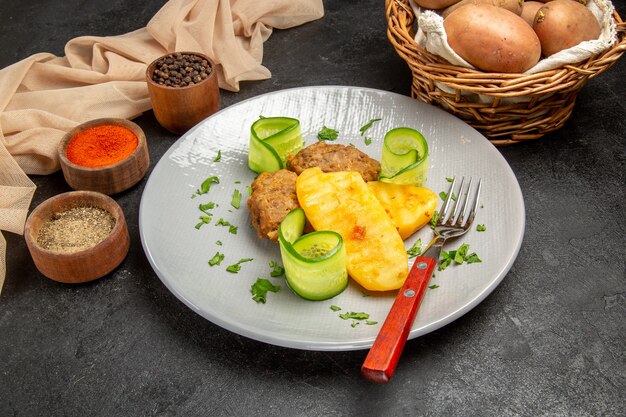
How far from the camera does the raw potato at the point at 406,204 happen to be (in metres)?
1.74

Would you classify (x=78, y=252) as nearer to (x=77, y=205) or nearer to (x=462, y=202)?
(x=77, y=205)

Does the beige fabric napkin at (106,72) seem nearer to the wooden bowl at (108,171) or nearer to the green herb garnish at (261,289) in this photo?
the wooden bowl at (108,171)

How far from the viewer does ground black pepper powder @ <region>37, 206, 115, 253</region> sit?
1.74m

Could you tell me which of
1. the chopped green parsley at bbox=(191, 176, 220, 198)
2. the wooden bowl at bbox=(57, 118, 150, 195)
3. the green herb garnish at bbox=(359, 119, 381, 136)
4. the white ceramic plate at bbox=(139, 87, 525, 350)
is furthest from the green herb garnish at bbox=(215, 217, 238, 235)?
the green herb garnish at bbox=(359, 119, 381, 136)

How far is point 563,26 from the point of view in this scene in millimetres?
2002

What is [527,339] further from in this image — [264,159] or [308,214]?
[264,159]

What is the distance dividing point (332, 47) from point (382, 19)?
30 cm

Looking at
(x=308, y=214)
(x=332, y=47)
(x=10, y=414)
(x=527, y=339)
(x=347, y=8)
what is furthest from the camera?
(x=347, y=8)

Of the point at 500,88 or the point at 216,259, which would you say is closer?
the point at 216,259

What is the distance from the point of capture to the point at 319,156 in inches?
75.0

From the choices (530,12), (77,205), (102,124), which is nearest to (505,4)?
(530,12)

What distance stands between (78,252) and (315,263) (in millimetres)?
589

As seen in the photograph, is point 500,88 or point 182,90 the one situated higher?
point 500,88

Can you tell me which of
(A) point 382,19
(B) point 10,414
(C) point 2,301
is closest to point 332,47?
(A) point 382,19
